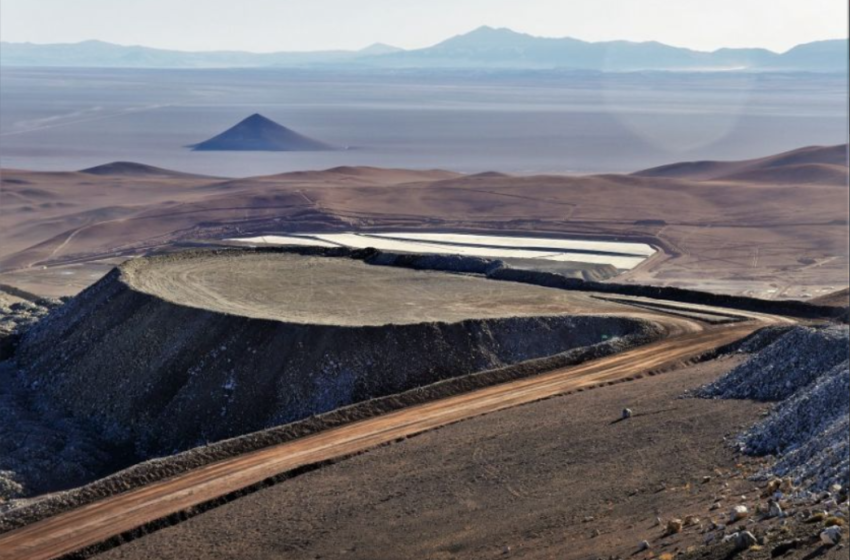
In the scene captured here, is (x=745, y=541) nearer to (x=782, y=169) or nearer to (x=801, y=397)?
(x=801, y=397)

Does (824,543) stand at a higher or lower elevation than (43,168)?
higher

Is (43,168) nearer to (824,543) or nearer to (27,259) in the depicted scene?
(27,259)

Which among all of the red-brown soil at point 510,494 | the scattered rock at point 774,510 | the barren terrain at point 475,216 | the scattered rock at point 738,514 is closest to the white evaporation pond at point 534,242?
the barren terrain at point 475,216

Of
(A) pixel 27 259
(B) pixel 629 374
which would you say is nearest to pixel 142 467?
(B) pixel 629 374

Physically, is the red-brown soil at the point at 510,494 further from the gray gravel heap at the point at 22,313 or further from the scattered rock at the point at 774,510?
the gray gravel heap at the point at 22,313

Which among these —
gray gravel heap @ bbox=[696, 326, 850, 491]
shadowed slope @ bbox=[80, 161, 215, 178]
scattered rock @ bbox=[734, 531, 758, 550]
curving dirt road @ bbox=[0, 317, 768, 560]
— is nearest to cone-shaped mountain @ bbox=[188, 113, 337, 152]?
shadowed slope @ bbox=[80, 161, 215, 178]

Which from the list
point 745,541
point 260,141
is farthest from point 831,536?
point 260,141
